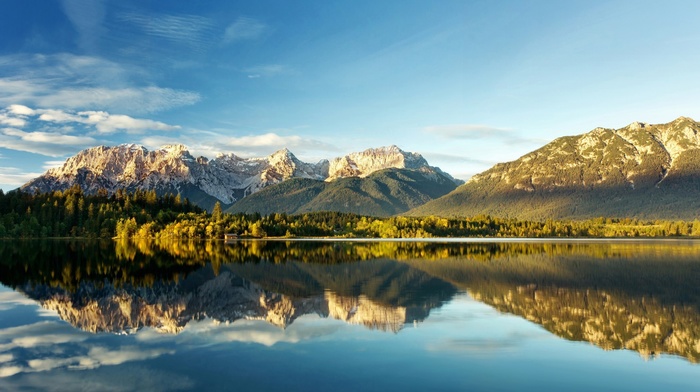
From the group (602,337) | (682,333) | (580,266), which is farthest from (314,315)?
(580,266)

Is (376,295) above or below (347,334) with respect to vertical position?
above

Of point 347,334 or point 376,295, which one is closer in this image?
point 347,334

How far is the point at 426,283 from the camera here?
206 ft

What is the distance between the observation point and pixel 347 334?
34.4 meters

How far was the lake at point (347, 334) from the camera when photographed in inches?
975

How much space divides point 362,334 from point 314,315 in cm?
792

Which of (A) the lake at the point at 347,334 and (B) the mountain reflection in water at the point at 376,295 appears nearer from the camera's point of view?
(A) the lake at the point at 347,334

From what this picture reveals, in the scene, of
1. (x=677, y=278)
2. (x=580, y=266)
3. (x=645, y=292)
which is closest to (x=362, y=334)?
(x=645, y=292)

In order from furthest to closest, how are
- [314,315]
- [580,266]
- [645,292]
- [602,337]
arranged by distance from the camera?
[580,266] < [645,292] < [314,315] < [602,337]

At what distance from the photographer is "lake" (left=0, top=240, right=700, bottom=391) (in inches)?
975

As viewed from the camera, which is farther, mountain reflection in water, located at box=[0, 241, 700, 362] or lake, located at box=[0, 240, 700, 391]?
mountain reflection in water, located at box=[0, 241, 700, 362]

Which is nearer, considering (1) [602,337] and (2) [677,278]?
(1) [602,337]

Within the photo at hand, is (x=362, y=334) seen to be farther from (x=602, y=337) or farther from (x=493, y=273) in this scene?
(x=493, y=273)

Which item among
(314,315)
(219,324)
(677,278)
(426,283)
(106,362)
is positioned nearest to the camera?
(106,362)
